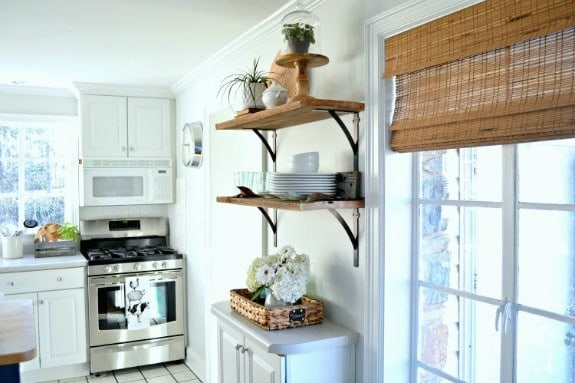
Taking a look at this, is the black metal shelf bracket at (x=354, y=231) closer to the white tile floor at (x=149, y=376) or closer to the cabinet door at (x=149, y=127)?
the white tile floor at (x=149, y=376)

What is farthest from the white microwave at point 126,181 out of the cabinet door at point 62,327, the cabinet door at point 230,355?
the cabinet door at point 230,355

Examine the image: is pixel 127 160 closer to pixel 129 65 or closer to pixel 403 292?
pixel 129 65

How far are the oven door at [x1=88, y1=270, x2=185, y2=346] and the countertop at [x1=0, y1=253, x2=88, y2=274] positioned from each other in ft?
0.65

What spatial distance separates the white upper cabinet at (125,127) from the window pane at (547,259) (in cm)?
371

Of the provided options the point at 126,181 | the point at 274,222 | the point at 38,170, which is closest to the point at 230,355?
the point at 274,222

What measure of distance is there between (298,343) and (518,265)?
2.76 ft

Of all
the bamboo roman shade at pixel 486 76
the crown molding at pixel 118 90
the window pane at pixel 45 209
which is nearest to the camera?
the bamboo roman shade at pixel 486 76

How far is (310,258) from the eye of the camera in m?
2.39

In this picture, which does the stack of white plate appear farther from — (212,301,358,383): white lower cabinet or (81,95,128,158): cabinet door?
(81,95,128,158): cabinet door

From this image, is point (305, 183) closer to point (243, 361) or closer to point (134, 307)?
point (243, 361)

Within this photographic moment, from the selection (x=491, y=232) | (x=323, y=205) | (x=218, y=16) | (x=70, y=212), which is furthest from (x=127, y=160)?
(x=491, y=232)

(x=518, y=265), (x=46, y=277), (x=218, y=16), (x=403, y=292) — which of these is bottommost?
(x=46, y=277)

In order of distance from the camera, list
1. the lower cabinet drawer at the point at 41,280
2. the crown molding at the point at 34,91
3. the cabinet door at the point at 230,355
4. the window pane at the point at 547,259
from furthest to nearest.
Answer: the crown molding at the point at 34,91
the lower cabinet drawer at the point at 41,280
the cabinet door at the point at 230,355
the window pane at the point at 547,259

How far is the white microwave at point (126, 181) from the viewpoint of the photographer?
4.45m
